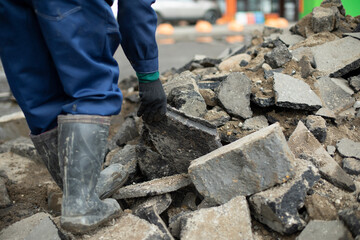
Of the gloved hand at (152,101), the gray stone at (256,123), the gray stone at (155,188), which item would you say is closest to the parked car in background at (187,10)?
the gray stone at (256,123)

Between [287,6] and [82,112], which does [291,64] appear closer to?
[82,112]

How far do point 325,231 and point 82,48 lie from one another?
62.4 inches

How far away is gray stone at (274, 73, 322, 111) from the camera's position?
9.28 ft

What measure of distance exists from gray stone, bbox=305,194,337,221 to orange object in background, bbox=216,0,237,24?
14.1 meters

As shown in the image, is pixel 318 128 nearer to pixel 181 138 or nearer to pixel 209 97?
pixel 209 97

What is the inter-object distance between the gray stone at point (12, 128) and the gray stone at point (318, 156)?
3277mm

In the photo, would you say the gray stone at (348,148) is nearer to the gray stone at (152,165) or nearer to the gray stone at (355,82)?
the gray stone at (355,82)

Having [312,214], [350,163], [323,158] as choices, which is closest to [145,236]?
[312,214]

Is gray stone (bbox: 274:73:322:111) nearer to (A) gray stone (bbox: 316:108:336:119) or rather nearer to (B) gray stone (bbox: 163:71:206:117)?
(A) gray stone (bbox: 316:108:336:119)

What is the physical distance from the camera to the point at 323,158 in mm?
2400

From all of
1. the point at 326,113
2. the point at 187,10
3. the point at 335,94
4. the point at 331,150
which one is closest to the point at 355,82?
Result: the point at 335,94

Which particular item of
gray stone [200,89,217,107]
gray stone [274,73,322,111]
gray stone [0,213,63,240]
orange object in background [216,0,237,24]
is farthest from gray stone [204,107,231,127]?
orange object in background [216,0,237,24]

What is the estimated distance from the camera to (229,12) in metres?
15.6

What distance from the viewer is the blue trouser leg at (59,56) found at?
1.69m
